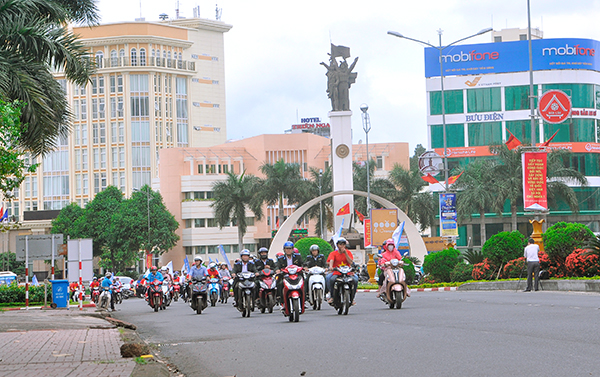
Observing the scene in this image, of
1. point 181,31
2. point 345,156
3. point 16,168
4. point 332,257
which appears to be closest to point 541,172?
point 332,257

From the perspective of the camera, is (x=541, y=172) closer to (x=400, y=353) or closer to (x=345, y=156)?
(x=400, y=353)

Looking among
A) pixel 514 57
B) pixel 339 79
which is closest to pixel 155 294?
pixel 339 79

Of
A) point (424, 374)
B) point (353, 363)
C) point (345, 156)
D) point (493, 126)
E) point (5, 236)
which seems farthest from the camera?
point (5, 236)

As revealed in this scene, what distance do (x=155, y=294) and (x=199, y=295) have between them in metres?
Answer: 4.51

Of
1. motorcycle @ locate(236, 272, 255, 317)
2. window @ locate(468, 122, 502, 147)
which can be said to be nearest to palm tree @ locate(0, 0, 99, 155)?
motorcycle @ locate(236, 272, 255, 317)

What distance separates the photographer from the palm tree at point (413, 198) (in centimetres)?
6700

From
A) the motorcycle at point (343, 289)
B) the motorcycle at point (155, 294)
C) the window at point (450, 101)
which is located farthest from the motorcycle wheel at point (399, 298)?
the window at point (450, 101)

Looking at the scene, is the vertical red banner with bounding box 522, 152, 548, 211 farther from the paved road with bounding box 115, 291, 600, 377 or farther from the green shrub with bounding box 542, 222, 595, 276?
the paved road with bounding box 115, 291, 600, 377

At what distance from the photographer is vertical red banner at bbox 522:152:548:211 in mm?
26906

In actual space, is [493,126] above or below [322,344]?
above

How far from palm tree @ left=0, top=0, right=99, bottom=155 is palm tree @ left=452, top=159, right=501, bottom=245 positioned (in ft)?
131

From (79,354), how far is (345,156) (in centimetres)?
5466

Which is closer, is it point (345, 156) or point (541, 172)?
point (541, 172)

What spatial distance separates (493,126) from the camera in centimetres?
7081
